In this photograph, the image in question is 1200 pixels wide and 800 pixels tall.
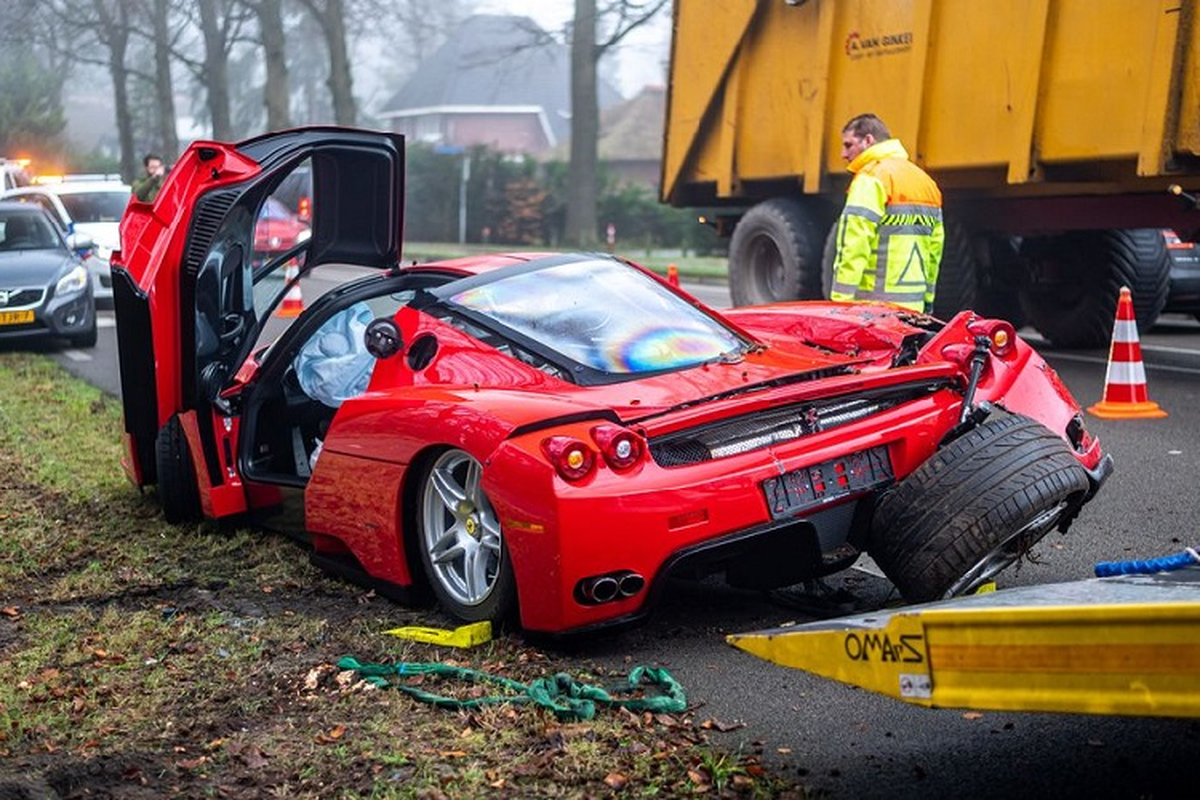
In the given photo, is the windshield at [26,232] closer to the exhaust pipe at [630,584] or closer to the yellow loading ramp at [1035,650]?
the exhaust pipe at [630,584]

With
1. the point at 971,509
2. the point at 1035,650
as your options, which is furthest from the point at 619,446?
the point at 1035,650

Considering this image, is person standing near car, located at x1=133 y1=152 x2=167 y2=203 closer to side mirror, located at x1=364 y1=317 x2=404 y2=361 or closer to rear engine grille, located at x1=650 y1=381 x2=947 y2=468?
side mirror, located at x1=364 y1=317 x2=404 y2=361

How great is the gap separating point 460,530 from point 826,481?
3.97ft

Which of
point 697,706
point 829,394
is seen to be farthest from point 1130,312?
point 697,706

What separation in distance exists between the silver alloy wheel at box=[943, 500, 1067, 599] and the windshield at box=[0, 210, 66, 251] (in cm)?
1345

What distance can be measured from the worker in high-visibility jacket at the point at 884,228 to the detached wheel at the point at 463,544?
3673 mm

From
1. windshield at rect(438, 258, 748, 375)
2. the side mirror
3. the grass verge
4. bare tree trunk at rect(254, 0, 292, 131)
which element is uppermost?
bare tree trunk at rect(254, 0, 292, 131)

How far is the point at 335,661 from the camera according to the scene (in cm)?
511

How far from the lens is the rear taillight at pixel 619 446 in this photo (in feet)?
15.9

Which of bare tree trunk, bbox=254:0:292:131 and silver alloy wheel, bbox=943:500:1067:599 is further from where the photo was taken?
bare tree trunk, bbox=254:0:292:131

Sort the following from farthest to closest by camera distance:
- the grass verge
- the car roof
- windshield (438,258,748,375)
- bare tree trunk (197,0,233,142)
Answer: bare tree trunk (197,0,233,142) < the grass verge < the car roof < windshield (438,258,748,375)

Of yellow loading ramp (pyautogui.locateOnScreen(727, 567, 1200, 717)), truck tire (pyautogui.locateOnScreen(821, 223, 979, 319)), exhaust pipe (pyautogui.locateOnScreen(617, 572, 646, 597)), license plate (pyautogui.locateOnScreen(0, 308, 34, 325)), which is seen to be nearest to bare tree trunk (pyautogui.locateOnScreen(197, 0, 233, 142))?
license plate (pyautogui.locateOnScreen(0, 308, 34, 325))

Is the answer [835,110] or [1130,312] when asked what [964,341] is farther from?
[835,110]

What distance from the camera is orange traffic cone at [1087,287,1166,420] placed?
32.6ft
